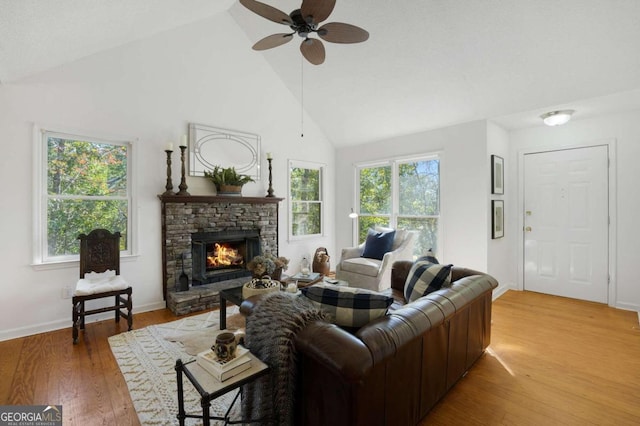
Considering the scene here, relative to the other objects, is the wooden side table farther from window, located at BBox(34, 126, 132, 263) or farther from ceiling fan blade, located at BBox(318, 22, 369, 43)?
window, located at BBox(34, 126, 132, 263)

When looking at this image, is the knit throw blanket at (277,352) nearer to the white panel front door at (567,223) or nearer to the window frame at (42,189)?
the window frame at (42,189)

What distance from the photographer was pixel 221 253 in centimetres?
432

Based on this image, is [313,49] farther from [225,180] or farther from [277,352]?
[277,352]

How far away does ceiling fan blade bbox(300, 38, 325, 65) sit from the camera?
252cm

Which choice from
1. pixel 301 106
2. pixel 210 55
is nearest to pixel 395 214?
pixel 301 106

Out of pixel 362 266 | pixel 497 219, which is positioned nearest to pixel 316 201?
pixel 362 266

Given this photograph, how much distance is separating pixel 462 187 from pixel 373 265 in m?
1.74

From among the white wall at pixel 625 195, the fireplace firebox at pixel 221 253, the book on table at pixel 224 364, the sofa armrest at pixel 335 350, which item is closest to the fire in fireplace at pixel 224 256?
the fireplace firebox at pixel 221 253

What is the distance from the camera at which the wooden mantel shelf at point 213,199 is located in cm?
369

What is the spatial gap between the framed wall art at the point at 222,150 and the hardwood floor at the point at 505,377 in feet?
6.79

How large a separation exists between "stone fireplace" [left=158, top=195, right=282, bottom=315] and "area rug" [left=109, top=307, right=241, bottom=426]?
48cm

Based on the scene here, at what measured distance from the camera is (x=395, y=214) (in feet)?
17.0

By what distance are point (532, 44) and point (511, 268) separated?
10.6 ft

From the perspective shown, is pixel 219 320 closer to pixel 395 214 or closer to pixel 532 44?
pixel 395 214
